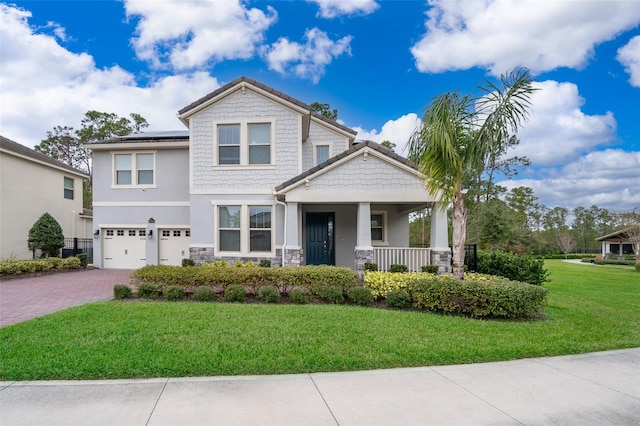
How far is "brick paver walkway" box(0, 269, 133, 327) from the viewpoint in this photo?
7.14 meters

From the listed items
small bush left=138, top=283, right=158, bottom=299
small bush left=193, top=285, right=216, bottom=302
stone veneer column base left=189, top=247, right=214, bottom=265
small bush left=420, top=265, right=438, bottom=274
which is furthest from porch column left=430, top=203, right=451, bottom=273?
small bush left=138, top=283, right=158, bottom=299

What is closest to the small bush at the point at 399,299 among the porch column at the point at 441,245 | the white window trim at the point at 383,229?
the porch column at the point at 441,245

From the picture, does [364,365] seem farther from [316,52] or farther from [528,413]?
[316,52]

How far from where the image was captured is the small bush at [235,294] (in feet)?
25.5

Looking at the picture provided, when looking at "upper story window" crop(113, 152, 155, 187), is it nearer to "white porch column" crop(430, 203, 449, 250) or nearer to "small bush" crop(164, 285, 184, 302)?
"small bush" crop(164, 285, 184, 302)

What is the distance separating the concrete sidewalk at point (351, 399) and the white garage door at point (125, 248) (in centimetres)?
1145

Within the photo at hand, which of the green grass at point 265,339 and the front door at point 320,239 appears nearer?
the green grass at point 265,339

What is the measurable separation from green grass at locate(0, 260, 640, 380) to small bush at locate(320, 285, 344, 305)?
468mm

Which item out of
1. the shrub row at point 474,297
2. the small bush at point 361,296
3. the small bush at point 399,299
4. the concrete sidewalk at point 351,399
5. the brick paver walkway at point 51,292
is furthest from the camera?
the small bush at point 361,296

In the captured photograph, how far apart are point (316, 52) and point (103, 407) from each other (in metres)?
15.2

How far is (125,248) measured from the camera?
14.4 m

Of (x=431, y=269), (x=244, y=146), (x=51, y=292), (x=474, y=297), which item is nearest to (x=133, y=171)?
(x=244, y=146)

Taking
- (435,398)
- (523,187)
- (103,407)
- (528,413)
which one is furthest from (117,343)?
(523,187)

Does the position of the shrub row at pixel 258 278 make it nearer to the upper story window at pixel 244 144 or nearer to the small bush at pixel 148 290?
the small bush at pixel 148 290
